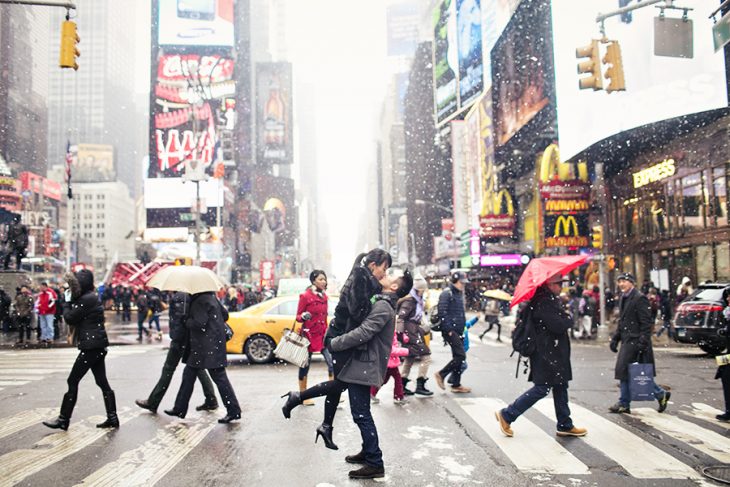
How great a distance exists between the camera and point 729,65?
2225 centimetres

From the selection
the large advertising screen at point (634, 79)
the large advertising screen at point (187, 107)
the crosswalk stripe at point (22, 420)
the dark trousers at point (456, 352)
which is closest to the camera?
the crosswalk stripe at point (22, 420)

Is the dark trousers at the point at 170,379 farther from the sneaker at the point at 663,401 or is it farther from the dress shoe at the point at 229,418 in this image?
the sneaker at the point at 663,401

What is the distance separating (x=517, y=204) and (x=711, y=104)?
95.6 ft

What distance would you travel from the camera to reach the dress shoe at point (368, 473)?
543 cm

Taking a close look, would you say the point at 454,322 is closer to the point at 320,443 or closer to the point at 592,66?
the point at 320,443

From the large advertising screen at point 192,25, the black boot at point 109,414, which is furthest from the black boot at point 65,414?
the large advertising screen at point 192,25

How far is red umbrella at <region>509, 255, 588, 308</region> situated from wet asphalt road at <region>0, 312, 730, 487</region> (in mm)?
1500

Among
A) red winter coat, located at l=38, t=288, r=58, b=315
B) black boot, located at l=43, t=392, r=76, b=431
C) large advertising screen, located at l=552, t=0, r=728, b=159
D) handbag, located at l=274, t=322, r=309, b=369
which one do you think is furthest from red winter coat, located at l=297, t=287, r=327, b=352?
large advertising screen, located at l=552, t=0, r=728, b=159

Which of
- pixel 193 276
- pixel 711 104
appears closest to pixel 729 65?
pixel 711 104

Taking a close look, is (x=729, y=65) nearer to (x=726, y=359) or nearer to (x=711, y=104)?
(x=711, y=104)

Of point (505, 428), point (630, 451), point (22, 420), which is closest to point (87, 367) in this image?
point (22, 420)

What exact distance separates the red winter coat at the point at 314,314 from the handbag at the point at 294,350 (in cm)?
89

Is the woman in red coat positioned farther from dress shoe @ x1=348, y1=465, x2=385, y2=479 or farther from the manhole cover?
the manhole cover

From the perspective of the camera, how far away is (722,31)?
991 cm
